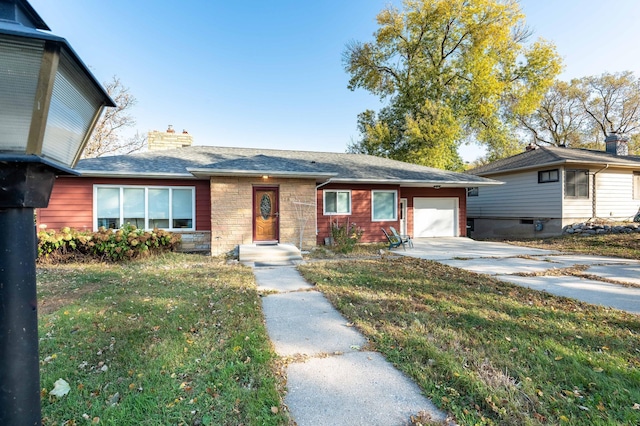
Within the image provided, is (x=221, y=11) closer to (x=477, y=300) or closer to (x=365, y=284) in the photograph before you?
(x=365, y=284)

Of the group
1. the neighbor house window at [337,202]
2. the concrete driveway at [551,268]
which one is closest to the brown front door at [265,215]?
the neighbor house window at [337,202]

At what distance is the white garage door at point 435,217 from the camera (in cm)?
1374

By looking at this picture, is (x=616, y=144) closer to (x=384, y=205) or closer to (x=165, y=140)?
(x=384, y=205)

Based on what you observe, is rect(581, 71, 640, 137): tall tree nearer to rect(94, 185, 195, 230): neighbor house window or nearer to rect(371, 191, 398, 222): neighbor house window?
rect(371, 191, 398, 222): neighbor house window

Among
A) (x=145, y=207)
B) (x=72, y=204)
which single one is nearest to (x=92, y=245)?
(x=145, y=207)

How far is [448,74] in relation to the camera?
63.6 feet

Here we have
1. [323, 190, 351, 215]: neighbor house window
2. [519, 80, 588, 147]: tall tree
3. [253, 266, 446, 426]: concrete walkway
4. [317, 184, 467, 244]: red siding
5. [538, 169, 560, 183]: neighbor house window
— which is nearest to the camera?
[253, 266, 446, 426]: concrete walkway

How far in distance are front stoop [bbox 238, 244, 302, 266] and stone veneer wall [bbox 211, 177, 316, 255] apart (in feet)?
2.33

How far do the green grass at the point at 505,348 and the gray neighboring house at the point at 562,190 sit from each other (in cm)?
1132

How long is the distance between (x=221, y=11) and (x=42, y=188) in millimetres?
12582

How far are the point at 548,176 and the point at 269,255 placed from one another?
1396 cm

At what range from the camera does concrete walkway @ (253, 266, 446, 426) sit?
212 centimetres

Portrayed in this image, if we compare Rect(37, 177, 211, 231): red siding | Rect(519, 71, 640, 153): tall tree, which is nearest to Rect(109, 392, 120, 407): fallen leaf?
Rect(37, 177, 211, 231): red siding

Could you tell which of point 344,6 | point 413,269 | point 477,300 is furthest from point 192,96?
point 477,300
